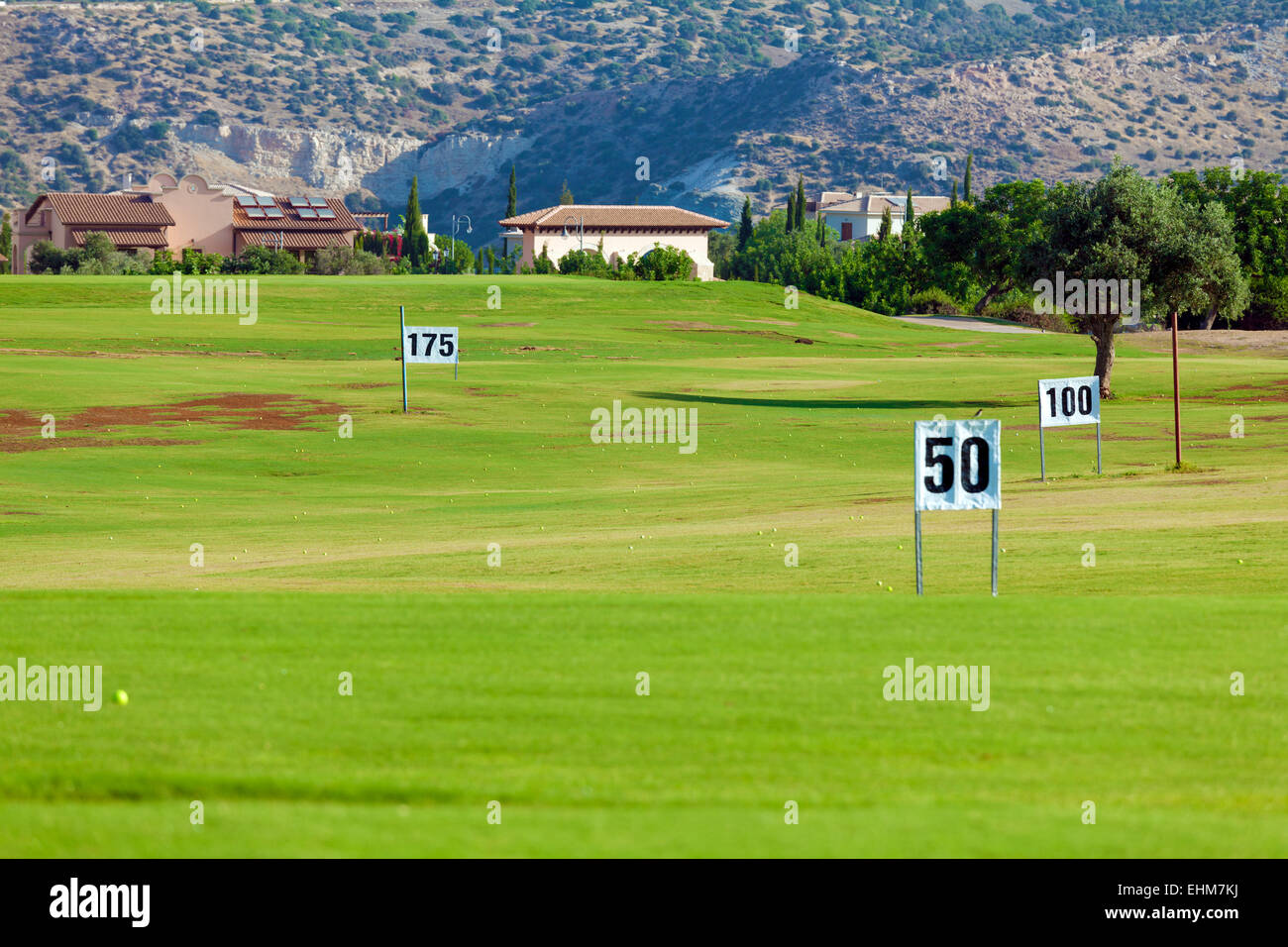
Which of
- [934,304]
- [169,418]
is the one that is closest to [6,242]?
[934,304]

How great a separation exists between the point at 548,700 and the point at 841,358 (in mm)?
71849

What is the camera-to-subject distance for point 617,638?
577 inches

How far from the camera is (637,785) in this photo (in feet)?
34.2

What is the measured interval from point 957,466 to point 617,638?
17.7 ft

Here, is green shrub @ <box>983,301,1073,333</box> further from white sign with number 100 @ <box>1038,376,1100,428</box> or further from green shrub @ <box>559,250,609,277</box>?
white sign with number 100 @ <box>1038,376,1100,428</box>

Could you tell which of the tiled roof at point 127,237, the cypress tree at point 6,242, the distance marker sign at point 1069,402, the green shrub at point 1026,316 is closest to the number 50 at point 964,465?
the distance marker sign at point 1069,402

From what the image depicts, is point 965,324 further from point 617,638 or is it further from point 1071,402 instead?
point 617,638

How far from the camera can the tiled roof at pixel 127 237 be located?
A: 16712 centimetres

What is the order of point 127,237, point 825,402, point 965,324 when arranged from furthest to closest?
point 127,237 < point 965,324 < point 825,402

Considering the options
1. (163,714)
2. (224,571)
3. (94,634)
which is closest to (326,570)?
(224,571)

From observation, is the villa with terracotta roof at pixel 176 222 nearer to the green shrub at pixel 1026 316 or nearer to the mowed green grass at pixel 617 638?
the green shrub at pixel 1026 316

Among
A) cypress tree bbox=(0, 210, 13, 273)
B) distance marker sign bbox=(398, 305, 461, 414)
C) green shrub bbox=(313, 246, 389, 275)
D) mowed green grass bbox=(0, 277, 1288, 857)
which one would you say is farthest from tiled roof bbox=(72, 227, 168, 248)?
distance marker sign bbox=(398, 305, 461, 414)

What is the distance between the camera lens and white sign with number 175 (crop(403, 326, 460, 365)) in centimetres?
4962
